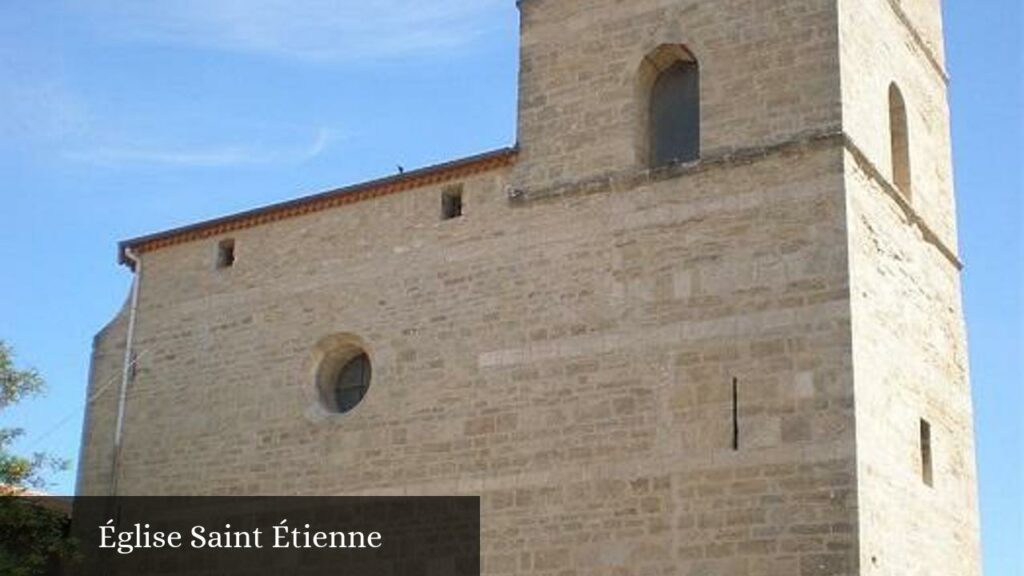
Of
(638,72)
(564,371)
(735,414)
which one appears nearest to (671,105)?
(638,72)

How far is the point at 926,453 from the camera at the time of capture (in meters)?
15.5

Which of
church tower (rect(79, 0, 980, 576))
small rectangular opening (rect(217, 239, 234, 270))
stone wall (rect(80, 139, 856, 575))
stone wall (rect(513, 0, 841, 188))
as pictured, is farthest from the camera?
small rectangular opening (rect(217, 239, 234, 270))

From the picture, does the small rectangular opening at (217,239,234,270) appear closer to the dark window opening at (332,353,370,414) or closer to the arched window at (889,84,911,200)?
the dark window opening at (332,353,370,414)

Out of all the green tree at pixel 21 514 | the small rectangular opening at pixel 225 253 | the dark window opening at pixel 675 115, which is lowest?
the green tree at pixel 21 514

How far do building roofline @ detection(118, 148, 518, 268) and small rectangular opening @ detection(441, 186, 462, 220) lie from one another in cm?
15

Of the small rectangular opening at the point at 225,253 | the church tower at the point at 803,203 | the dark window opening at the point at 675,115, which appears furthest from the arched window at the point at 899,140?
the small rectangular opening at the point at 225,253

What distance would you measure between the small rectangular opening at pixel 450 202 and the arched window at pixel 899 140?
4.93 meters

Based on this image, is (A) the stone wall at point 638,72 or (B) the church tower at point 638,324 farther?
(A) the stone wall at point 638,72

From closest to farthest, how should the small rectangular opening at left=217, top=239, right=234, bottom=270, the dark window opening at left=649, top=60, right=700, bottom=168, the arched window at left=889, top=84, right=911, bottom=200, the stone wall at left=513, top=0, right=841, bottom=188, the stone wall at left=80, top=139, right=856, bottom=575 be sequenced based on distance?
the stone wall at left=80, top=139, right=856, bottom=575, the stone wall at left=513, top=0, right=841, bottom=188, the dark window opening at left=649, top=60, right=700, bottom=168, the arched window at left=889, top=84, right=911, bottom=200, the small rectangular opening at left=217, top=239, right=234, bottom=270

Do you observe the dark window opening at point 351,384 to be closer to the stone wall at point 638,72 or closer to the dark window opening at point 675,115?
the stone wall at point 638,72

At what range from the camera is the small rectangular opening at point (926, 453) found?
15.3 meters

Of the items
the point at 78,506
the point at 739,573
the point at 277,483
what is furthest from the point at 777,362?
the point at 78,506

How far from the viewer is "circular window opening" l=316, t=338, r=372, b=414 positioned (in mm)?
16766

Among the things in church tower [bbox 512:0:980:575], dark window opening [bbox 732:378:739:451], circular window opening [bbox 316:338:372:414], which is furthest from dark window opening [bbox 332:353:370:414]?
dark window opening [bbox 732:378:739:451]
